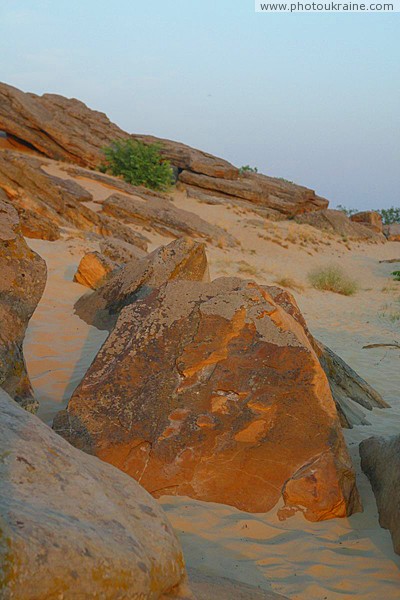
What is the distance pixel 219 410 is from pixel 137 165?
23.2 meters

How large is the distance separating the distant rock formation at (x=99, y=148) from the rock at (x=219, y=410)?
22954 mm

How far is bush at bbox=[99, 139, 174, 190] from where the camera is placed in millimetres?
25109

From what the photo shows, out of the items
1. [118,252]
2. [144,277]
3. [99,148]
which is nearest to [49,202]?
[118,252]

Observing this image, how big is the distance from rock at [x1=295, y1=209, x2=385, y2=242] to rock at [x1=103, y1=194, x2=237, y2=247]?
9.89 m

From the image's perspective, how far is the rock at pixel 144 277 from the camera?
20.3ft

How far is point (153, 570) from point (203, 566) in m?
0.99

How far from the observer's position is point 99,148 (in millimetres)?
26359

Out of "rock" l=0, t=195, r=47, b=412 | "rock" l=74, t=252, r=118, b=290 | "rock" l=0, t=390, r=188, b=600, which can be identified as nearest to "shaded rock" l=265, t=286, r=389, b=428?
"rock" l=0, t=195, r=47, b=412

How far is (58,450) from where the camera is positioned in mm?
1888

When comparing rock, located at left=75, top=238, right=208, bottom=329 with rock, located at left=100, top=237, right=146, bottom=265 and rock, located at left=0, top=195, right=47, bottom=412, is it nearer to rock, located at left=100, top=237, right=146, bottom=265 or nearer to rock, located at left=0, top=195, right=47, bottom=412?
rock, located at left=0, top=195, right=47, bottom=412

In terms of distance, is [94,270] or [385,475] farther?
[94,270]

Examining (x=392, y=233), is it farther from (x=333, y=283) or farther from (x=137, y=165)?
(x=333, y=283)

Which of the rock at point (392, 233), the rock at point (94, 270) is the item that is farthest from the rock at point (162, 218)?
the rock at point (392, 233)

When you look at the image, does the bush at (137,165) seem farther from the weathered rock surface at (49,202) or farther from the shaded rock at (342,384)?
the shaded rock at (342,384)
